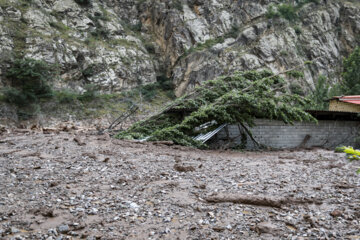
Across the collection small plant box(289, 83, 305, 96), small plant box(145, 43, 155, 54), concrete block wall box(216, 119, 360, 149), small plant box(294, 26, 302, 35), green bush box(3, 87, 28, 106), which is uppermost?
small plant box(294, 26, 302, 35)

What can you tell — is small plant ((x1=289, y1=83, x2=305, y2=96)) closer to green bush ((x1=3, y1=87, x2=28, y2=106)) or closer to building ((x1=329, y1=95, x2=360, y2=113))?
building ((x1=329, y1=95, x2=360, y2=113))

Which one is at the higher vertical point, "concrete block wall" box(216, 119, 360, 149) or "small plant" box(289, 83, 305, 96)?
"small plant" box(289, 83, 305, 96)

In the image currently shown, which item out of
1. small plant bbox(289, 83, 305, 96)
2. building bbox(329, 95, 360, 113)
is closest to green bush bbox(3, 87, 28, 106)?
building bbox(329, 95, 360, 113)

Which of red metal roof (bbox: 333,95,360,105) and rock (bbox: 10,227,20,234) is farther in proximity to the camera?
red metal roof (bbox: 333,95,360,105)

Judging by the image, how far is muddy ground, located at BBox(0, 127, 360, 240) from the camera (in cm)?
256

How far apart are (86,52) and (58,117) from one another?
7.93m

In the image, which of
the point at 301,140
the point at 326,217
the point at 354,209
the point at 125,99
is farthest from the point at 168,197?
the point at 125,99

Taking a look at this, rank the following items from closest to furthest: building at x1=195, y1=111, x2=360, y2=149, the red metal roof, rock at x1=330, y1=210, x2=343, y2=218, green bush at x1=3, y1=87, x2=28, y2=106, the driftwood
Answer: rock at x1=330, y1=210, x2=343, y2=218, the driftwood, building at x1=195, y1=111, x2=360, y2=149, the red metal roof, green bush at x1=3, y1=87, x2=28, y2=106

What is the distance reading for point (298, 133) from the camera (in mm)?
11188

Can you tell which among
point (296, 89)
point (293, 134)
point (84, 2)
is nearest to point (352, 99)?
point (293, 134)

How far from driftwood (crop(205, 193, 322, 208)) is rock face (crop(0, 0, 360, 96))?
2203 cm

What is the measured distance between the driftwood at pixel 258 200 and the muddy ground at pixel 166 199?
0.01 meters

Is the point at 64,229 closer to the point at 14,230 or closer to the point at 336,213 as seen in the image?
the point at 14,230

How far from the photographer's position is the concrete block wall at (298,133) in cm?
1023
